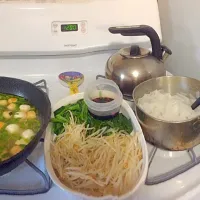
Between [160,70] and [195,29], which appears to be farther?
[195,29]

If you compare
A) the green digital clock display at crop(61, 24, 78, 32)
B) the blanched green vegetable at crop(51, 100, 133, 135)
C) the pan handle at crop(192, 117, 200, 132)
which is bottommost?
the blanched green vegetable at crop(51, 100, 133, 135)

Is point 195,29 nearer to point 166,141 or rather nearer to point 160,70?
point 160,70

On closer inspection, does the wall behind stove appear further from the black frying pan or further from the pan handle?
the black frying pan

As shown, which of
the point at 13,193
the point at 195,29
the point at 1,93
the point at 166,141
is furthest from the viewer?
the point at 195,29

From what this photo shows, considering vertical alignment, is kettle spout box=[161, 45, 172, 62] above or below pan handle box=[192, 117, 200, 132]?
above

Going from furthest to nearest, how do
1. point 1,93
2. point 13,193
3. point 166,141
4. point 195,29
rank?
point 195,29
point 1,93
point 166,141
point 13,193

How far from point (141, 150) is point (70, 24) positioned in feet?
1.40

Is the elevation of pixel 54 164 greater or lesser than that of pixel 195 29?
lesser

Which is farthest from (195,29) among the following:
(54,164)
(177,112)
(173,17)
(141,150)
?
(54,164)

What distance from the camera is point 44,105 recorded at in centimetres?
74

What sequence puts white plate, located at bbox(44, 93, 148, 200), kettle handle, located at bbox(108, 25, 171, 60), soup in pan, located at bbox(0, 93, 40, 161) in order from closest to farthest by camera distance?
1. white plate, located at bbox(44, 93, 148, 200)
2. soup in pan, located at bbox(0, 93, 40, 161)
3. kettle handle, located at bbox(108, 25, 171, 60)

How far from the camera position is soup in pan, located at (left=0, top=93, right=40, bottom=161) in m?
0.69

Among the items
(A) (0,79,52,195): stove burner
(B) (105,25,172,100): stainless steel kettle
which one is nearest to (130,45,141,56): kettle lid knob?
(B) (105,25,172,100): stainless steel kettle

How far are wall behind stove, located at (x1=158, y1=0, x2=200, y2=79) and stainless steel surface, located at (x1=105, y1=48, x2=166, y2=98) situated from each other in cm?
21
